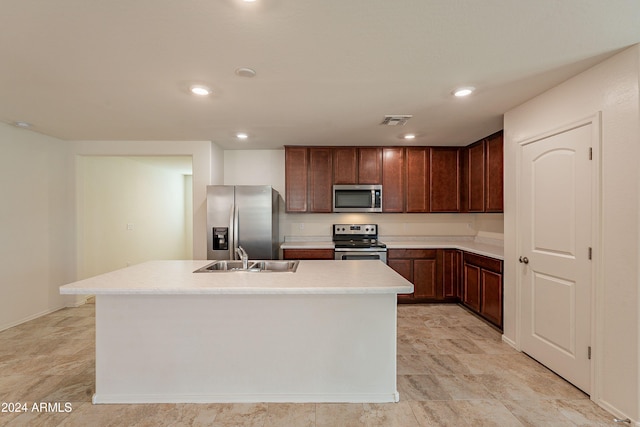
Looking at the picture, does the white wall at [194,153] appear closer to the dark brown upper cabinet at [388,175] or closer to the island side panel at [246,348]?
the dark brown upper cabinet at [388,175]

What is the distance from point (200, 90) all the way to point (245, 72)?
515 millimetres

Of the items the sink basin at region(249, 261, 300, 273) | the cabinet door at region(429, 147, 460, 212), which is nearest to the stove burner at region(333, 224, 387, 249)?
the cabinet door at region(429, 147, 460, 212)

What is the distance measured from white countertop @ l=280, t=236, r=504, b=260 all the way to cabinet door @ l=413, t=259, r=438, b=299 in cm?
22

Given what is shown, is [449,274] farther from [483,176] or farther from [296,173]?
[296,173]

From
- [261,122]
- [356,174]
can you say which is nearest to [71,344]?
[261,122]

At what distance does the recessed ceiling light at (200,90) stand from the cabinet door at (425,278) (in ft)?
10.7

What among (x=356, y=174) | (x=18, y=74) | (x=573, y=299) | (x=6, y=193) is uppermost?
(x=18, y=74)

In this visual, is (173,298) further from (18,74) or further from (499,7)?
(499,7)

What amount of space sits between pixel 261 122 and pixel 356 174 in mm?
1674

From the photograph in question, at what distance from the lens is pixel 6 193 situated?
3.43 meters

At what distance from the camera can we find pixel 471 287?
12.8ft

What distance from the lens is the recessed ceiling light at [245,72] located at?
2104 mm

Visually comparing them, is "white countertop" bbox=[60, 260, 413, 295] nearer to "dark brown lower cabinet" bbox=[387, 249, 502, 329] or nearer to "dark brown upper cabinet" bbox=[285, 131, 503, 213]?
"dark brown lower cabinet" bbox=[387, 249, 502, 329]

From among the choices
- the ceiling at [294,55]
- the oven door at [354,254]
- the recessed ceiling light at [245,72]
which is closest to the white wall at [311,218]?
the oven door at [354,254]
